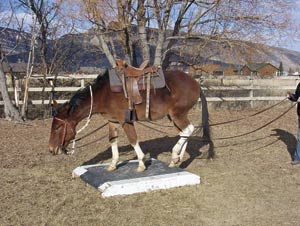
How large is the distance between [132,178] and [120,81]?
149cm

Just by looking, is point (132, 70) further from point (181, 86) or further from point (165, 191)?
point (165, 191)

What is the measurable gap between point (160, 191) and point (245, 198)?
1191 mm

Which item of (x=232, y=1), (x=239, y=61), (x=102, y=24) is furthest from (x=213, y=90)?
(x=102, y=24)

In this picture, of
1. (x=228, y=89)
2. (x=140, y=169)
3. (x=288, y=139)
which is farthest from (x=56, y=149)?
(x=228, y=89)

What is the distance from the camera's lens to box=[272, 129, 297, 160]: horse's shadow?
8.12 metres

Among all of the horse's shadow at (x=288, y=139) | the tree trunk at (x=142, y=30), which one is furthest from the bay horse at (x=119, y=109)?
the tree trunk at (x=142, y=30)

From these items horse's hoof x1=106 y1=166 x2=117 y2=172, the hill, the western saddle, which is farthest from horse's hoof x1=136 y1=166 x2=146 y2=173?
the hill

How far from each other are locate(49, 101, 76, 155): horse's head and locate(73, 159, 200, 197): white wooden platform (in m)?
0.63

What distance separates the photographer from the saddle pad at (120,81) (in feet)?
18.7

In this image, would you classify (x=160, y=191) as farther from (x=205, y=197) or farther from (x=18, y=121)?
(x=18, y=121)

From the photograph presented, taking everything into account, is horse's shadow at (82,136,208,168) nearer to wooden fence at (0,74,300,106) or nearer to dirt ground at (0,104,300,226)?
dirt ground at (0,104,300,226)

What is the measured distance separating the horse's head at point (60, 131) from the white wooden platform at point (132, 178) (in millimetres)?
635

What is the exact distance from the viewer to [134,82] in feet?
18.9

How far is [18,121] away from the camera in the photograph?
12.1 meters
